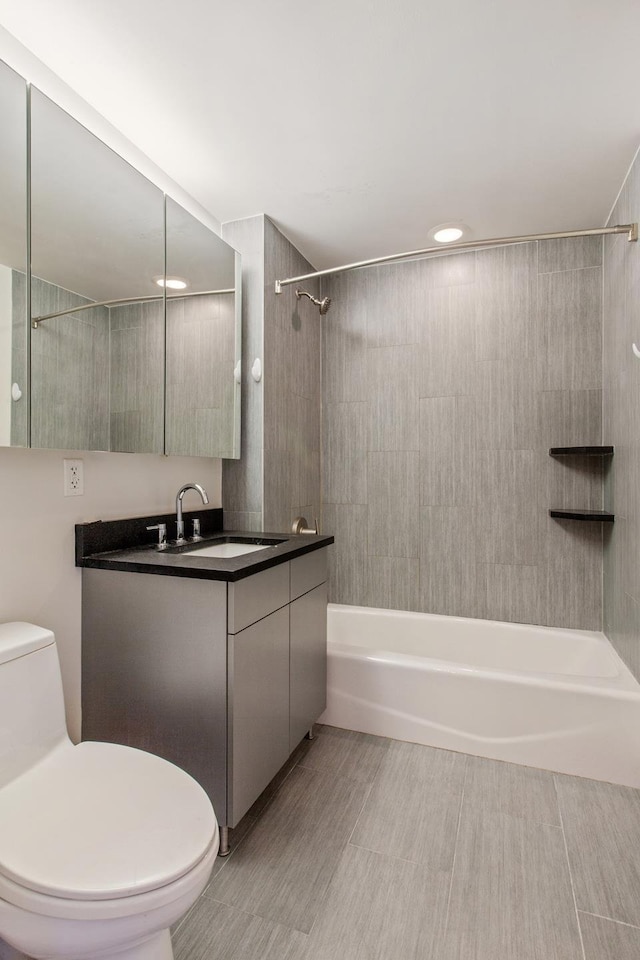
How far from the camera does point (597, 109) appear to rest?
167 cm

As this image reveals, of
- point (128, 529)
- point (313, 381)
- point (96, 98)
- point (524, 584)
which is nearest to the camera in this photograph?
point (96, 98)

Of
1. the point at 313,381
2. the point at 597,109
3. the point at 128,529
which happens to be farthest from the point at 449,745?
the point at 597,109

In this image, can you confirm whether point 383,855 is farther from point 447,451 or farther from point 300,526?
point 447,451

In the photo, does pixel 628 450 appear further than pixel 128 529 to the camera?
Yes

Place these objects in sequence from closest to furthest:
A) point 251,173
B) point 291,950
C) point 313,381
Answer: point 291,950 < point 251,173 < point 313,381

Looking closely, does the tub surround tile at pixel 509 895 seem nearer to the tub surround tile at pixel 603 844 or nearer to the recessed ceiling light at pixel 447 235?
the tub surround tile at pixel 603 844

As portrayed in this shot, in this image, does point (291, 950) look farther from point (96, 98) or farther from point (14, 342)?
point (96, 98)

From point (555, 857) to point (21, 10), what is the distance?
9.19ft

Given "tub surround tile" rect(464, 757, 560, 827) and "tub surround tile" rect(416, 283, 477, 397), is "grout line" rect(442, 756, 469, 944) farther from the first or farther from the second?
"tub surround tile" rect(416, 283, 477, 397)

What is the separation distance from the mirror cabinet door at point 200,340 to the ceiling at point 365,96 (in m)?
0.29

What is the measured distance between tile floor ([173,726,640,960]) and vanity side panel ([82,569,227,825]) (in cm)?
26

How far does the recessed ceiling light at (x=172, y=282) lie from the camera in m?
1.89

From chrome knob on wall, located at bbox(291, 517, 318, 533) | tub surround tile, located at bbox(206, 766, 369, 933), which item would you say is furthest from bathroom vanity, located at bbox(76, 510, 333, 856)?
chrome knob on wall, located at bbox(291, 517, 318, 533)

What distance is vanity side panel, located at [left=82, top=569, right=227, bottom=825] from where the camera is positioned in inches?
58.6
